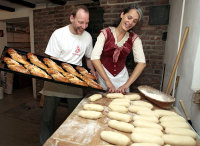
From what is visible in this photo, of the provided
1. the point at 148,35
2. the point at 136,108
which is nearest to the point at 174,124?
the point at 136,108

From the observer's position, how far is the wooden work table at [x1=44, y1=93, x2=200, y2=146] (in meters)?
0.74

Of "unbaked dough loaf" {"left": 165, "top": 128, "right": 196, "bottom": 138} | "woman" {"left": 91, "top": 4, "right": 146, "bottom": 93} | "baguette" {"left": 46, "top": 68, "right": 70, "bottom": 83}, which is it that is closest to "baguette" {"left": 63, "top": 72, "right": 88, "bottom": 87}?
"baguette" {"left": 46, "top": 68, "right": 70, "bottom": 83}

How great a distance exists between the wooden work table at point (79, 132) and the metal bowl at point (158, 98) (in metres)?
0.48

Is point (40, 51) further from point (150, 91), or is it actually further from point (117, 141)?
point (117, 141)

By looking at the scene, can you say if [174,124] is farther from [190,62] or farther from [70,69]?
[70,69]

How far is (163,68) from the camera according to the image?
2.32 meters

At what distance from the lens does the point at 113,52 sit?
162cm

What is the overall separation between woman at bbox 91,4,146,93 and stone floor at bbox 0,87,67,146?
1.69 metres

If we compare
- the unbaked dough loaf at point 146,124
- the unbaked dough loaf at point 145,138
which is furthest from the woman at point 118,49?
the unbaked dough loaf at point 145,138

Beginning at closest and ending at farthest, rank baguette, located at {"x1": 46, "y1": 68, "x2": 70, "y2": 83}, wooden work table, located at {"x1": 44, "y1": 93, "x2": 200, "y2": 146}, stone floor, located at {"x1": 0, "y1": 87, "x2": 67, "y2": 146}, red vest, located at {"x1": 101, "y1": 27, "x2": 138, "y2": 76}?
wooden work table, located at {"x1": 44, "y1": 93, "x2": 200, "y2": 146} → baguette, located at {"x1": 46, "y1": 68, "x2": 70, "y2": 83} → red vest, located at {"x1": 101, "y1": 27, "x2": 138, "y2": 76} → stone floor, located at {"x1": 0, "y1": 87, "x2": 67, "y2": 146}

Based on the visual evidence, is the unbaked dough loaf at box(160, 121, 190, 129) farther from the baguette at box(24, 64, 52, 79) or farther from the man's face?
the man's face

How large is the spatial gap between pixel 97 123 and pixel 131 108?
13.6 inches

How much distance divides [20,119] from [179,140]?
3.06 meters

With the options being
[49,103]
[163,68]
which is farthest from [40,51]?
[163,68]
